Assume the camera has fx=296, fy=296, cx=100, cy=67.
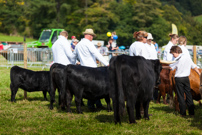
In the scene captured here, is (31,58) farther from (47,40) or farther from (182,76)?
(182,76)

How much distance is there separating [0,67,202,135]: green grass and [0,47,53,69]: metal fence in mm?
Answer: 11241

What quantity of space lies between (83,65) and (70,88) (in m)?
0.80

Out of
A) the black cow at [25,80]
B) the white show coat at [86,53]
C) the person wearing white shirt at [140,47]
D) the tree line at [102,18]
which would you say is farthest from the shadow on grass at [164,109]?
the tree line at [102,18]

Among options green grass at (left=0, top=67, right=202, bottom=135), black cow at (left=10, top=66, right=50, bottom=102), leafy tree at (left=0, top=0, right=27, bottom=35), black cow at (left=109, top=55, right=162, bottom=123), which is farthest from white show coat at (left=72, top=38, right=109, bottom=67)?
leafy tree at (left=0, top=0, right=27, bottom=35)

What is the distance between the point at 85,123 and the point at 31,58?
1432 centimetres

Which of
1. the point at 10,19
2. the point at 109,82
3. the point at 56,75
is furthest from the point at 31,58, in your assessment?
the point at 10,19

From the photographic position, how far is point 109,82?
6258mm

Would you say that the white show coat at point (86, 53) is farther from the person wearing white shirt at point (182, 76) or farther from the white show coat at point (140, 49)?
the person wearing white shirt at point (182, 76)

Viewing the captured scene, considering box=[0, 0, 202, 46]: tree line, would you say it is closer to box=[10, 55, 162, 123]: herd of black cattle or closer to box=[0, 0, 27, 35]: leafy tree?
box=[0, 0, 27, 35]: leafy tree

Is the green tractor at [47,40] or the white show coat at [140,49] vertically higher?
the green tractor at [47,40]

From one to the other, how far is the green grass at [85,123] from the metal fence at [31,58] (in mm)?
11241

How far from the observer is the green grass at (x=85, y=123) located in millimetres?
5625

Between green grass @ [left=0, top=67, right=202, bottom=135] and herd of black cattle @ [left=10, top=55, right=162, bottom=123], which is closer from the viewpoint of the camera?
green grass @ [left=0, top=67, right=202, bottom=135]

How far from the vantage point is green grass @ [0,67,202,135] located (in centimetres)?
A: 562
